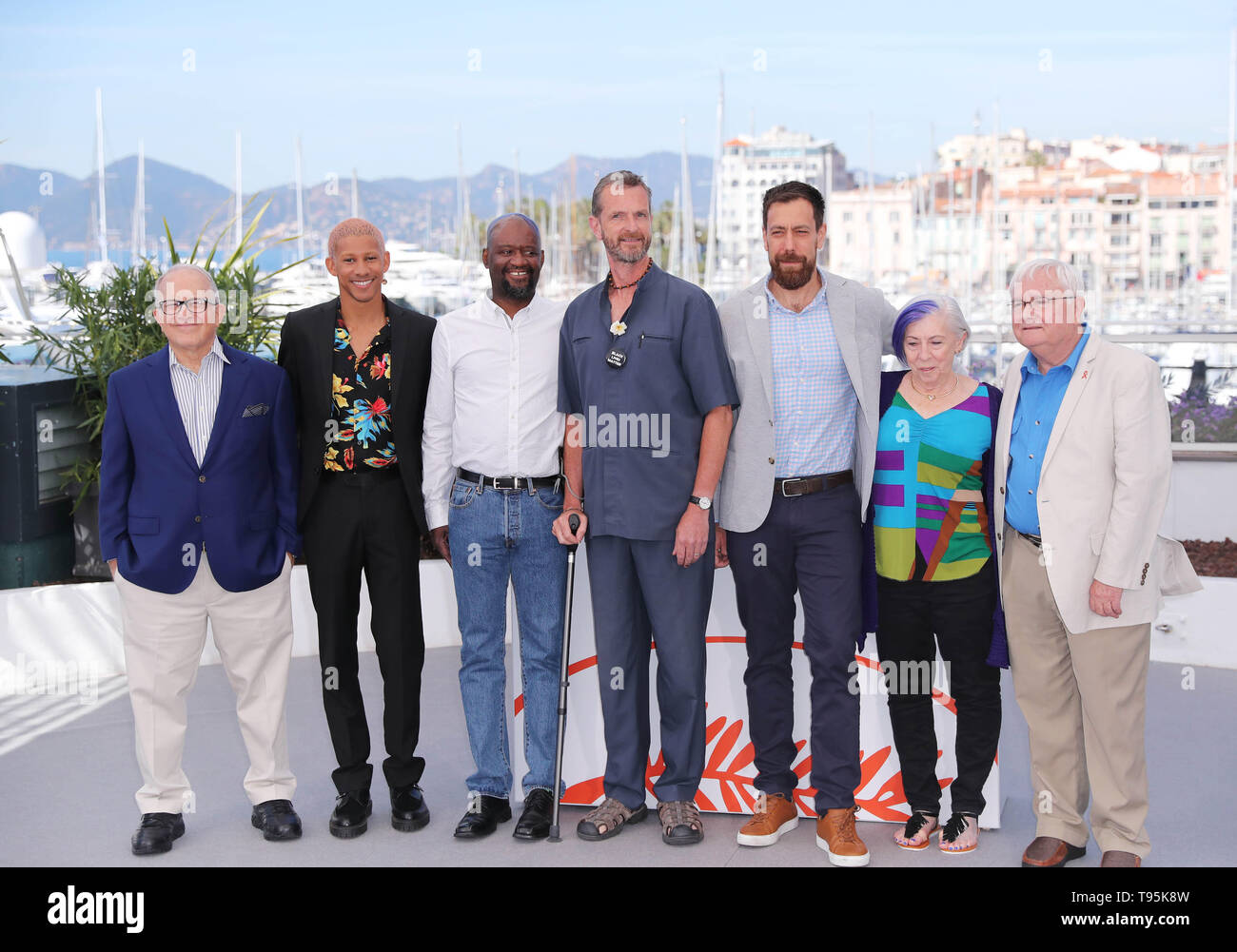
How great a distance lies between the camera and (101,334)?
22.1 ft

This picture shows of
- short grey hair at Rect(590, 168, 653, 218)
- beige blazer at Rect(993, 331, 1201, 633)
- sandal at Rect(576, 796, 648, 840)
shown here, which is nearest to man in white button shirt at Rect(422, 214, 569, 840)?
sandal at Rect(576, 796, 648, 840)

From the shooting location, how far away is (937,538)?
3.69 meters

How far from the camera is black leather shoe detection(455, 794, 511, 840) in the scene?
157 inches

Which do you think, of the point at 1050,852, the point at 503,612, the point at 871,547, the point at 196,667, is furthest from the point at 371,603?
the point at 1050,852

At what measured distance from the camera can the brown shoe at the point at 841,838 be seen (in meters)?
3.73

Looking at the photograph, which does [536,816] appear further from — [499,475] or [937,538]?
[937,538]

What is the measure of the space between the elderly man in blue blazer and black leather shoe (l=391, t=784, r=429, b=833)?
0.32 meters

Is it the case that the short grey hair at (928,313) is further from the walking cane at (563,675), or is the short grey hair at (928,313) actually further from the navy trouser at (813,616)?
the walking cane at (563,675)

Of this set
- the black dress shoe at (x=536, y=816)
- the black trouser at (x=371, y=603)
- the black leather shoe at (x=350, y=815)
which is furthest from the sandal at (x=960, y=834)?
the black leather shoe at (x=350, y=815)

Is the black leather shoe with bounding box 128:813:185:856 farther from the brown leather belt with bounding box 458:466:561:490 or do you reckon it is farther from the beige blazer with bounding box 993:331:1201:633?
the beige blazer with bounding box 993:331:1201:633

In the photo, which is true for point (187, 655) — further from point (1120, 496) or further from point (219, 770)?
point (1120, 496)

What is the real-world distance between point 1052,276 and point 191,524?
2.60 metres

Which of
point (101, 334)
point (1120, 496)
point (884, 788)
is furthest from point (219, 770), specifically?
point (1120, 496)
